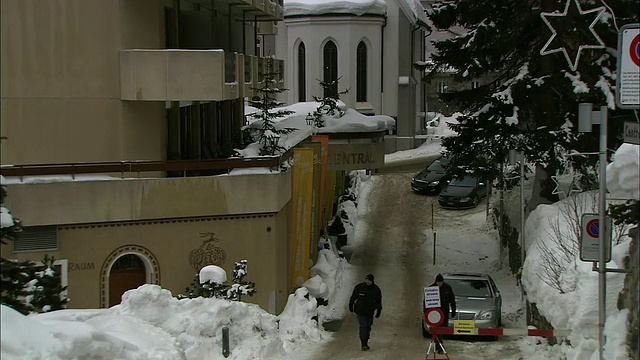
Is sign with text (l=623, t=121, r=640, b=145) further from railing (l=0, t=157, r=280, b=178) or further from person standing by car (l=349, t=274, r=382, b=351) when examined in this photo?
railing (l=0, t=157, r=280, b=178)

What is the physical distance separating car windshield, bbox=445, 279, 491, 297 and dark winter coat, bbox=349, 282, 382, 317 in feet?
8.27

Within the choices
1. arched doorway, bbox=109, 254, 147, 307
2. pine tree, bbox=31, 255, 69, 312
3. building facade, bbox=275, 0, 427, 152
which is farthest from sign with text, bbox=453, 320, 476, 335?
building facade, bbox=275, 0, 427, 152

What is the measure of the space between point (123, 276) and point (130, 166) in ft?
7.65

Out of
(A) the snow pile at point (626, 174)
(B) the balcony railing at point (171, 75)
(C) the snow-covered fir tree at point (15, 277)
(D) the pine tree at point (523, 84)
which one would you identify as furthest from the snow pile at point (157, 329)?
(D) the pine tree at point (523, 84)

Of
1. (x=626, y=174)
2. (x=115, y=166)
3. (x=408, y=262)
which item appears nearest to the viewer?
(x=626, y=174)

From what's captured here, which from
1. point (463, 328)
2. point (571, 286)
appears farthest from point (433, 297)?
point (571, 286)

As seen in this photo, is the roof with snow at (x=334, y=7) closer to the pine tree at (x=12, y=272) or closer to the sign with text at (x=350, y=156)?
the sign with text at (x=350, y=156)

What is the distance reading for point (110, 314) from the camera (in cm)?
1265

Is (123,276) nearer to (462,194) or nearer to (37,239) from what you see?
(37,239)

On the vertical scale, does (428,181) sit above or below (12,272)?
below

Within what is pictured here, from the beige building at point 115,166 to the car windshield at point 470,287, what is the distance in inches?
159

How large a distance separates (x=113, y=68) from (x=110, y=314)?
7.82 meters

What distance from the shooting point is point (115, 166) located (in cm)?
1861

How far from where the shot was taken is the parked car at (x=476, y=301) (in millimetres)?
19484
